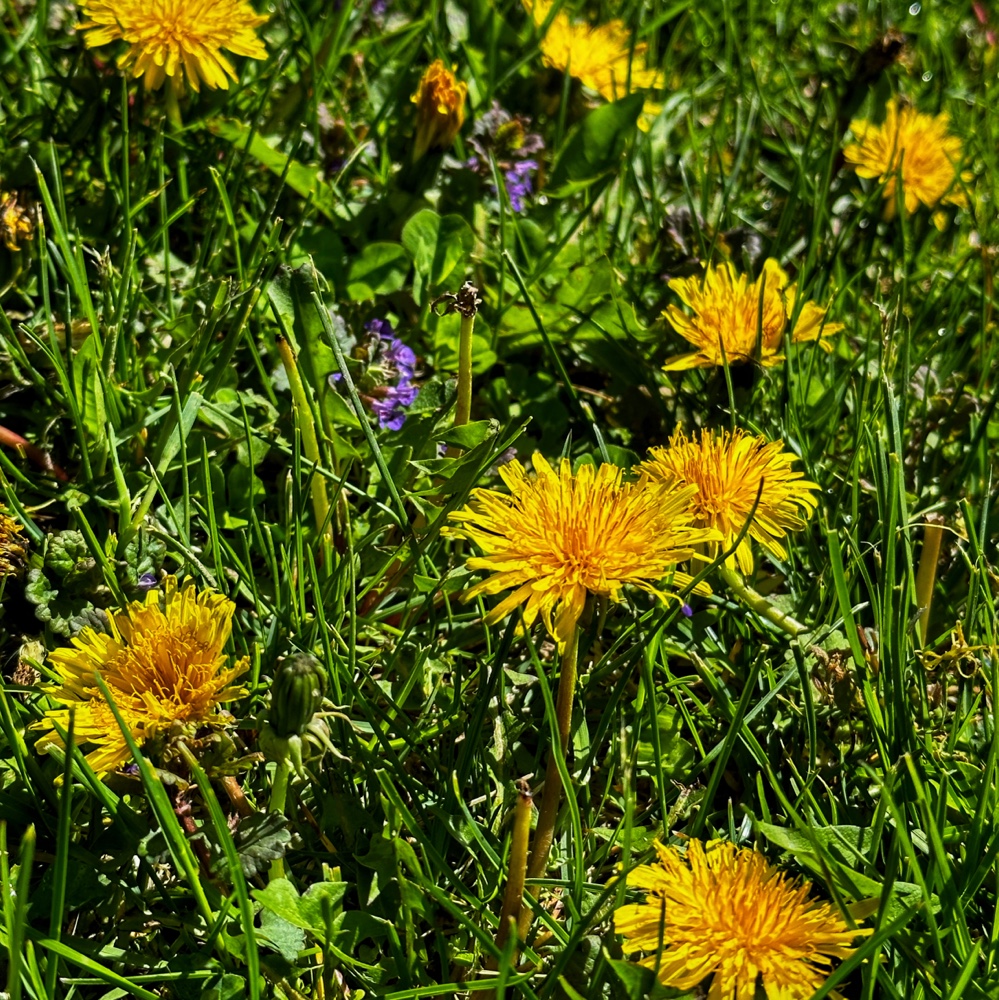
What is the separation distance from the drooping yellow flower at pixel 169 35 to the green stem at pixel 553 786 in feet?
4.14

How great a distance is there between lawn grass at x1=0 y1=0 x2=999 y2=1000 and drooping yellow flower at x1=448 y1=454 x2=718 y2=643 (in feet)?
0.48

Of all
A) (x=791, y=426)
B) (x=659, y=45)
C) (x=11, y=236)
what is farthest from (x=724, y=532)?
(x=659, y=45)

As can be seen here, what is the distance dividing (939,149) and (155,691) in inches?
83.8

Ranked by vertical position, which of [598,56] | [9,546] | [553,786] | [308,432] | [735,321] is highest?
[598,56]

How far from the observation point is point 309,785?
1.56 m

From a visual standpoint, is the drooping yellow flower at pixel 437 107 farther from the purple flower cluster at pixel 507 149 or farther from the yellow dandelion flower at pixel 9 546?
the yellow dandelion flower at pixel 9 546

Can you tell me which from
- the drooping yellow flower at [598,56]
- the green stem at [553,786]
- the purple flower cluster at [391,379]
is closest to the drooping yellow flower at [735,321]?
the purple flower cluster at [391,379]

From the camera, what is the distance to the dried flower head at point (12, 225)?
6.17 ft

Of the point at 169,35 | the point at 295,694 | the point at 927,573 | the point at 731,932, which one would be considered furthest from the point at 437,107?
the point at 731,932

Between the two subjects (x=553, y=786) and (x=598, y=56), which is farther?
(x=598, y=56)

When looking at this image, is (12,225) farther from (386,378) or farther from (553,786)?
(553,786)

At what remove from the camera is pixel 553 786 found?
1409 mm

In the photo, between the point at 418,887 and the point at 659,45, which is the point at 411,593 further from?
the point at 659,45

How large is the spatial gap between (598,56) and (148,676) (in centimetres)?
198
